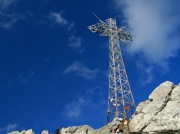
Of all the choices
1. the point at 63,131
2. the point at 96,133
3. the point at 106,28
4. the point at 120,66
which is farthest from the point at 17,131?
the point at 106,28

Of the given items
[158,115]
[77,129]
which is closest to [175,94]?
[158,115]

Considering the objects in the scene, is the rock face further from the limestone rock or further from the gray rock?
the limestone rock

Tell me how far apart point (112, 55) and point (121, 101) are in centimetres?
736

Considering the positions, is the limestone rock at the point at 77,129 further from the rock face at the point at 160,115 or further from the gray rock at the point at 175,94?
the gray rock at the point at 175,94

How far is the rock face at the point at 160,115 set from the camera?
3123 cm

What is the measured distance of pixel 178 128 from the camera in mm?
30484

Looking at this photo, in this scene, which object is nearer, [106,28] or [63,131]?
[63,131]

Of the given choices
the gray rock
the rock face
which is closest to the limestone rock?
the rock face

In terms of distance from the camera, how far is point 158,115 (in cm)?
3266

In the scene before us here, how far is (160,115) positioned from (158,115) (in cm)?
22

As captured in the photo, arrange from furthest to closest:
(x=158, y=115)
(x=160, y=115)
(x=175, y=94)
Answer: (x=175, y=94) → (x=158, y=115) → (x=160, y=115)

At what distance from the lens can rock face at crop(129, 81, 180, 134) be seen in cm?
3123

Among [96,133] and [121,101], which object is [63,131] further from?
[121,101]

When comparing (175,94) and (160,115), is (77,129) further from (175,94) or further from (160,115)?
(160,115)
